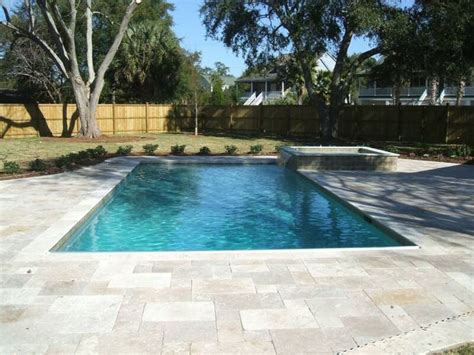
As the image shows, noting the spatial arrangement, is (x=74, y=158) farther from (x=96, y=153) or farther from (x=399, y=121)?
(x=399, y=121)

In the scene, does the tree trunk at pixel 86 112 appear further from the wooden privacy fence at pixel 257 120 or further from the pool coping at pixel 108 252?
the pool coping at pixel 108 252

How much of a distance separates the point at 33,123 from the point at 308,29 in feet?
46.1

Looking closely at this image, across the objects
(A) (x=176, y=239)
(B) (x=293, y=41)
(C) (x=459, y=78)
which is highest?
(B) (x=293, y=41)

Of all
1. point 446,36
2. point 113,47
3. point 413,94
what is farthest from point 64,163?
point 413,94

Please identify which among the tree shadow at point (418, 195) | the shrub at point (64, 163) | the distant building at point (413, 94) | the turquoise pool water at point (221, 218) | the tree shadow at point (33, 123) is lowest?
the turquoise pool water at point (221, 218)

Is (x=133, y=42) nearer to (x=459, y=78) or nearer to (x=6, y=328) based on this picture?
(x=459, y=78)

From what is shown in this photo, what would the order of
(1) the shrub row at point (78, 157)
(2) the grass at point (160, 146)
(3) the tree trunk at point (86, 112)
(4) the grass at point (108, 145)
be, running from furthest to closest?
1. (3) the tree trunk at point (86, 112)
2. (4) the grass at point (108, 145)
3. (2) the grass at point (160, 146)
4. (1) the shrub row at point (78, 157)

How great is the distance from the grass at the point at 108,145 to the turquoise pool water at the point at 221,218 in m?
5.07

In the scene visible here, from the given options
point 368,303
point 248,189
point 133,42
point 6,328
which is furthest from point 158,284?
point 133,42

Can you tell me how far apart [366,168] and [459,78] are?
11.5m

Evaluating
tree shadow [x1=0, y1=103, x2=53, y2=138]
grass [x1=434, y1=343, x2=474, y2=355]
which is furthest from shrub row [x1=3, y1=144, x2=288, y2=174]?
grass [x1=434, y1=343, x2=474, y2=355]

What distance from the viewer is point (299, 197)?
426 inches

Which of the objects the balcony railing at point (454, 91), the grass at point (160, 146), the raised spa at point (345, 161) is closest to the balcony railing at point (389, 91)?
the balcony railing at point (454, 91)

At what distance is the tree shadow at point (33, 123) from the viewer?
76.6 ft
